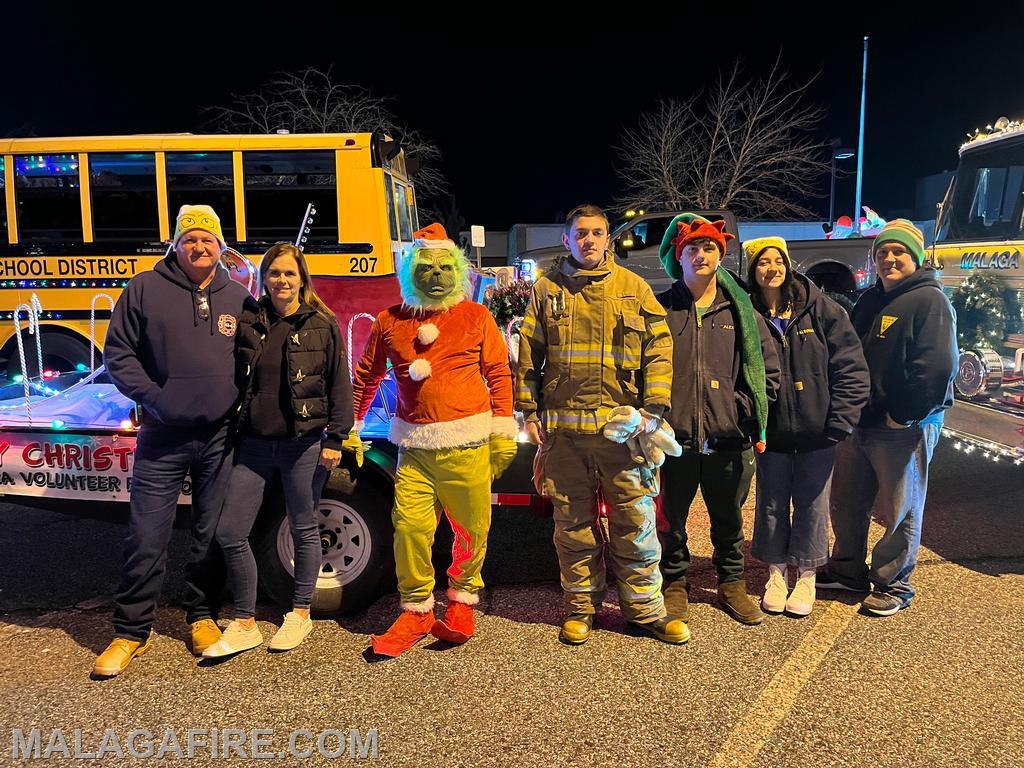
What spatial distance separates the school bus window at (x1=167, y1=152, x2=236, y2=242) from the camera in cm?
845

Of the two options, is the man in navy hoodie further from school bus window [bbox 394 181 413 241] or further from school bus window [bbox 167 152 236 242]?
school bus window [bbox 394 181 413 241]

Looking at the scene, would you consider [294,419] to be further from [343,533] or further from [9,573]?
[9,573]

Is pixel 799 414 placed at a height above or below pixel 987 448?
above

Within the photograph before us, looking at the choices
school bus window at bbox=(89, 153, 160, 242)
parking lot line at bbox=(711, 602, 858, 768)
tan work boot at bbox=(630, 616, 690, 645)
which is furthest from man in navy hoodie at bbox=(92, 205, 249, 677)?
school bus window at bbox=(89, 153, 160, 242)

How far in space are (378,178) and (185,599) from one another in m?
6.50

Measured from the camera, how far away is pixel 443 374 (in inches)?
123

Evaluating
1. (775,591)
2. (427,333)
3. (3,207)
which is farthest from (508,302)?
(427,333)

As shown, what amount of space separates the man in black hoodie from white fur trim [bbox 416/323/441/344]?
2.22 meters

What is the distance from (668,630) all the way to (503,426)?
1.24 metres

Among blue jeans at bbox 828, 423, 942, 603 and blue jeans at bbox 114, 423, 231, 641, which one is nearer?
blue jeans at bbox 114, 423, 231, 641

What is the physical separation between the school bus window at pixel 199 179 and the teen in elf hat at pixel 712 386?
22.2 ft

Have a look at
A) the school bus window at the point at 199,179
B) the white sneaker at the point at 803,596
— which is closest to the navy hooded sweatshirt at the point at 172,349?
the white sneaker at the point at 803,596

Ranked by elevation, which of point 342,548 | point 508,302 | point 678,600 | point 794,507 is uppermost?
point 508,302

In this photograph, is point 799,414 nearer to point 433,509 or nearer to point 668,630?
point 668,630
